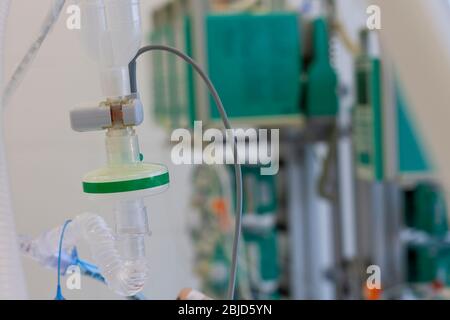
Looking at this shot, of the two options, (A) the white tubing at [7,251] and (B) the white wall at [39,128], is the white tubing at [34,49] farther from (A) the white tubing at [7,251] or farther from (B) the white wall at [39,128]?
(A) the white tubing at [7,251]

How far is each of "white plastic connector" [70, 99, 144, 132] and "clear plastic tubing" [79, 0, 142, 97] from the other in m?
0.02

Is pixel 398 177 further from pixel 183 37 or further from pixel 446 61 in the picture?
pixel 446 61

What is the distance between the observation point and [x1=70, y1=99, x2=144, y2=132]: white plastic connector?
0.55 m

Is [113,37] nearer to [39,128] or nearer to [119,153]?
[119,153]

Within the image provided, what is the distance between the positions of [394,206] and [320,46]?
0.46 metres

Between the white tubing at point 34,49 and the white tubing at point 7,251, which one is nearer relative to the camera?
the white tubing at point 7,251

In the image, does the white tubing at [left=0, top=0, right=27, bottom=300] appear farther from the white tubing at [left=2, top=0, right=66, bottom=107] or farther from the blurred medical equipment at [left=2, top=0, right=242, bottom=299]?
the white tubing at [left=2, top=0, right=66, bottom=107]

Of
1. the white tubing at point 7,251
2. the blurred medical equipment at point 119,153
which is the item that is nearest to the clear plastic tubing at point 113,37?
the blurred medical equipment at point 119,153

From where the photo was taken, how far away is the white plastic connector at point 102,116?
551 mm

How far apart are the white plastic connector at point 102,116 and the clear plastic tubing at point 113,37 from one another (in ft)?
0.07

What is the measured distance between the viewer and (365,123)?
1599mm

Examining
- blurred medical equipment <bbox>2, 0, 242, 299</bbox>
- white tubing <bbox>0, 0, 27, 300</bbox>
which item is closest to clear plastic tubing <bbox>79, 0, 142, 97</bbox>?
blurred medical equipment <bbox>2, 0, 242, 299</bbox>

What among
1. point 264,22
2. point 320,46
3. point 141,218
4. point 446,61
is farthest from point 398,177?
point 446,61

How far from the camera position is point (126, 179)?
0.53 metres
